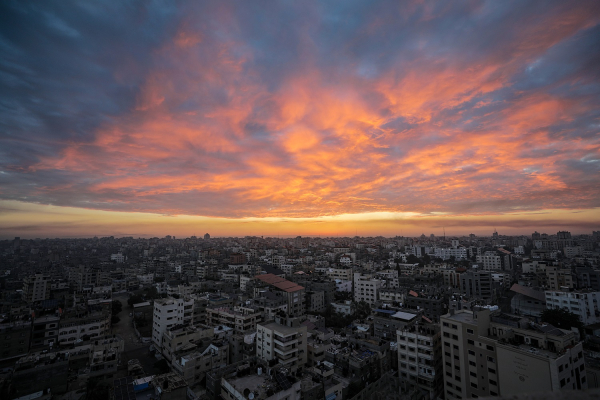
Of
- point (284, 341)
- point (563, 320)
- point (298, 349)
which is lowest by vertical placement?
point (563, 320)

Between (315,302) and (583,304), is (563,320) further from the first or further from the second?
(315,302)

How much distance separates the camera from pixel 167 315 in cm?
2834

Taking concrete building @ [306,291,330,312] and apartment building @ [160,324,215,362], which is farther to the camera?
concrete building @ [306,291,330,312]

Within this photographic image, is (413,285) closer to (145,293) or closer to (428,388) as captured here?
(428,388)

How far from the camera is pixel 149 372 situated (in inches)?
917

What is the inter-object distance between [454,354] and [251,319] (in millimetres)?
17158

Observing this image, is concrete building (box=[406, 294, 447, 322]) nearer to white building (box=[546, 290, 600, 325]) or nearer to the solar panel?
white building (box=[546, 290, 600, 325])

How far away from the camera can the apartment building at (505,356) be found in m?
14.6

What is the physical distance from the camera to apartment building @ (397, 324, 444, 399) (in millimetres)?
20453

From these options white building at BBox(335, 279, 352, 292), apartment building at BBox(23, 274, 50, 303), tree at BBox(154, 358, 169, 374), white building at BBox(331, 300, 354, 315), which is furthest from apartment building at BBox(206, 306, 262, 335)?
apartment building at BBox(23, 274, 50, 303)

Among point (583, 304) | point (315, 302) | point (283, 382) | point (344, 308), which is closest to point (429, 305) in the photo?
point (344, 308)

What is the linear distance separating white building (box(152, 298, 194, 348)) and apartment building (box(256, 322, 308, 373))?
11.3 metres

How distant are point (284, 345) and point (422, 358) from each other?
31.9 ft

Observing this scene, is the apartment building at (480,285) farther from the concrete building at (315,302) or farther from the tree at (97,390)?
the tree at (97,390)
